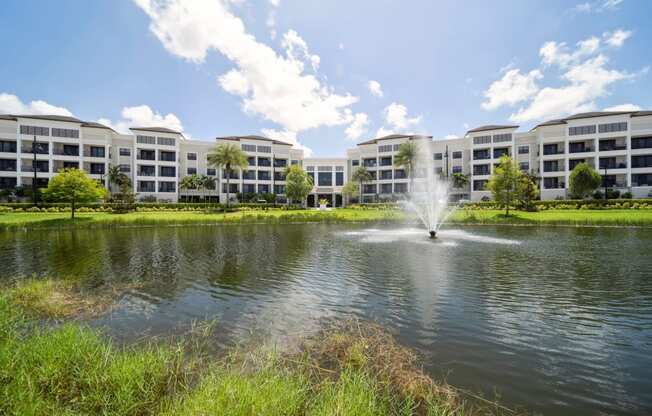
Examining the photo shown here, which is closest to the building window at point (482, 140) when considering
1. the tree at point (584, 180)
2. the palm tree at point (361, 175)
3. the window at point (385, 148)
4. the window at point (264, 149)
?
the window at point (385, 148)

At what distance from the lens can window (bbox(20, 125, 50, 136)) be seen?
6197 centimetres

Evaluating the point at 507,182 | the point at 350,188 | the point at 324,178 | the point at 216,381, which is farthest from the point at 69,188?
the point at 324,178

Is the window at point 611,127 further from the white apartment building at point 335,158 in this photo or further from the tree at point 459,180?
the tree at point 459,180

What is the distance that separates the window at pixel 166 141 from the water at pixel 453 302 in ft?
197

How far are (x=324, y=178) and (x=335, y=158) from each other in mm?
7117

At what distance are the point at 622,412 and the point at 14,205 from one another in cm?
7052

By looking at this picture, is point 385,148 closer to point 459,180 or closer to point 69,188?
point 459,180

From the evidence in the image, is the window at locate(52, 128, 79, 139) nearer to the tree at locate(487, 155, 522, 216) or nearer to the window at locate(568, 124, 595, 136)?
the tree at locate(487, 155, 522, 216)

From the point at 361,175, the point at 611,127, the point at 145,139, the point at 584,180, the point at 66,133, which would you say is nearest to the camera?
the point at 584,180

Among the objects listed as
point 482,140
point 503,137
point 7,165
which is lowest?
point 7,165

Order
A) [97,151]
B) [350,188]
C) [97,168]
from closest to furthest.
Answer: [97,168] < [97,151] < [350,188]

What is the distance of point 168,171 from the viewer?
73750 mm

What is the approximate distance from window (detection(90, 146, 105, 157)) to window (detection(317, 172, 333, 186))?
55199 millimetres

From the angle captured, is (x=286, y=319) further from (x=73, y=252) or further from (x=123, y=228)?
(x=123, y=228)
